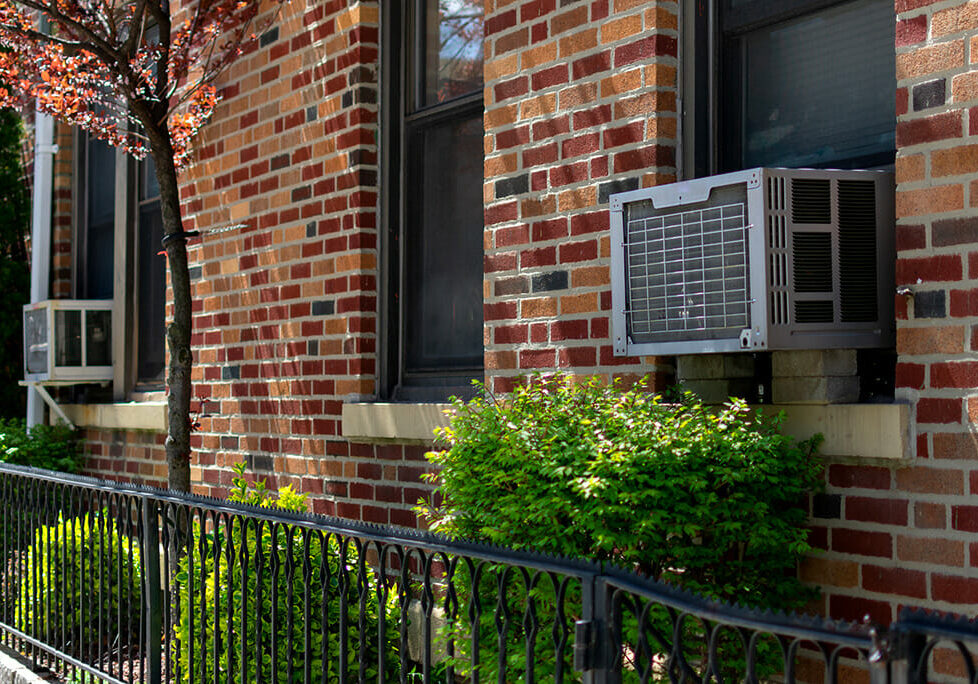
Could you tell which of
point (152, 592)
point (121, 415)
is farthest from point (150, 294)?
point (152, 592)

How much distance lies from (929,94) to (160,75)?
4.37 m

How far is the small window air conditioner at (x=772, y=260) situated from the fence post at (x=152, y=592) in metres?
2.27

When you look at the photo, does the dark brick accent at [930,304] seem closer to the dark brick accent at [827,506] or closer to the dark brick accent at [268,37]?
the dark brick accent at [827,506]

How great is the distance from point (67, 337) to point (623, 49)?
6014 mm

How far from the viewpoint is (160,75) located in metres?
6.59

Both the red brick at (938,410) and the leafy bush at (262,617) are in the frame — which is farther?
the leafy bush at (262,617)

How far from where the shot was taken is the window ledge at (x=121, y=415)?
321 inches

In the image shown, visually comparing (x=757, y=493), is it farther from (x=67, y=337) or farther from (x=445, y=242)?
(x=67, y=337)

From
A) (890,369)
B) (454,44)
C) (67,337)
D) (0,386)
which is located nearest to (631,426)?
(890,369)

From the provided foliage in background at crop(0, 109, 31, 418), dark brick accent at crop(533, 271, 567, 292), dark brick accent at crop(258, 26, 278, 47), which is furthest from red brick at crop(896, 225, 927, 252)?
foliage in background at crop(0, 109, 31, 418)

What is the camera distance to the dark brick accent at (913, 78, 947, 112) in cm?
353

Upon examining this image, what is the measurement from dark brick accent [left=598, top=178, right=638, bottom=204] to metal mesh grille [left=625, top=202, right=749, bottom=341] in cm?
43

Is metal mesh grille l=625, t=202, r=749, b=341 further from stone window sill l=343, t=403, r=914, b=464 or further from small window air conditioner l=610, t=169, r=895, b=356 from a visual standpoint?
stone window sill l=343, t=403, r=914, b=464

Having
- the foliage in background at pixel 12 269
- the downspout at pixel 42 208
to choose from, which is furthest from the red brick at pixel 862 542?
the foliage in background at pixel 12 269
